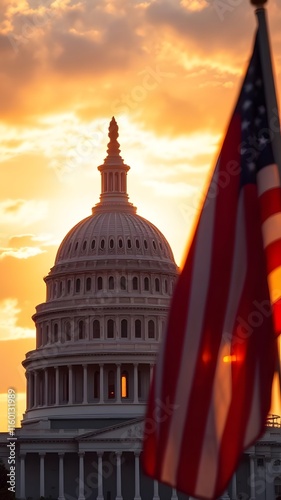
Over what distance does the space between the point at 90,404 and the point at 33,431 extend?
11.7 m

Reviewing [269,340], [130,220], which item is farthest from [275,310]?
[130,220]

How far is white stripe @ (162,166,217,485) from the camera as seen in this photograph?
22.1m

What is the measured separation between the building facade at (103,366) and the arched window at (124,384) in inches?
4.4

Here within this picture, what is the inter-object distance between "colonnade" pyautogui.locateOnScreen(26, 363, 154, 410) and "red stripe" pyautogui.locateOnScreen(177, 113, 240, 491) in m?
133

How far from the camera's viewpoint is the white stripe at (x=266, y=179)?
2366cm

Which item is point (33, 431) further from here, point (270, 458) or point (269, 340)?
point (269, 340)

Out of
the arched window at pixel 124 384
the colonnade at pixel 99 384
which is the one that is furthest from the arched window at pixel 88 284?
the arched window at pixel 124 384

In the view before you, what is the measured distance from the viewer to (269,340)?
2238cm

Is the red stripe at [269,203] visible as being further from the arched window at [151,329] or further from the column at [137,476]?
the arched window at [151,329]

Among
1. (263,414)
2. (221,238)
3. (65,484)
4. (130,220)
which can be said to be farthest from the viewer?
(130,220)

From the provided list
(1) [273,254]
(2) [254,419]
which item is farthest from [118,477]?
(2) [254,419]

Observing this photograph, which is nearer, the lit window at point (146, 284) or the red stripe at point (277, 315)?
the red stripe at point (277, 315)

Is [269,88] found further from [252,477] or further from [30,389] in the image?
[30,389]

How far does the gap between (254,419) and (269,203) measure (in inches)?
154
